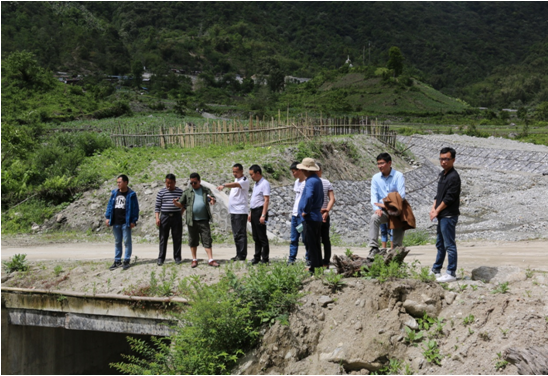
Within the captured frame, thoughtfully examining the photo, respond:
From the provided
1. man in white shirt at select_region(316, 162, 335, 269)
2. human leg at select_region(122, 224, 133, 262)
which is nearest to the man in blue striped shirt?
human leg at select_region(122, 224, 133, 262)

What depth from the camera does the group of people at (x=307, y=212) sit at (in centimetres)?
784

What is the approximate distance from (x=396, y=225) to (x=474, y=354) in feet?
8.06

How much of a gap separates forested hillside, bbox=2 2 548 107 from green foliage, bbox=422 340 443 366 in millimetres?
95371

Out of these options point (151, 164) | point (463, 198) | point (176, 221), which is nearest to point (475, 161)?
point (463, 198)

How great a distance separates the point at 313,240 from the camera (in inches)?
340

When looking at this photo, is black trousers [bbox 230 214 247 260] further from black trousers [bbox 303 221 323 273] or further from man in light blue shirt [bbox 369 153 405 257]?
man in light blue shirt [bbox 369 153 405 257]

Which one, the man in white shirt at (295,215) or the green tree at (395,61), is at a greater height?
the green tree at (395,61)

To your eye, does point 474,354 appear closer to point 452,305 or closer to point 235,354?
point 452,305

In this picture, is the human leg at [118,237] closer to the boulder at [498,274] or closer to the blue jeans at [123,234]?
the blue jeans at [123,234]

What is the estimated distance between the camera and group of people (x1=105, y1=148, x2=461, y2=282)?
7.84m

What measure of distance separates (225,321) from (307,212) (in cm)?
206

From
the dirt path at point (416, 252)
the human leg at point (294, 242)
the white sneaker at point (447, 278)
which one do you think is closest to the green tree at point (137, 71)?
the dirt path at point (416, 252)

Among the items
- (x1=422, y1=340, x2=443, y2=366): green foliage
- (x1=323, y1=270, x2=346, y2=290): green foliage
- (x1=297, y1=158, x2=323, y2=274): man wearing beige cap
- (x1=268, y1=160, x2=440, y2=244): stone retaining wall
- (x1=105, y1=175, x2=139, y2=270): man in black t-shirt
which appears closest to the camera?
(x1=422, y1=340, x2=443, y2=366): green foliage

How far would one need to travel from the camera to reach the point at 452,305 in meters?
7.40
